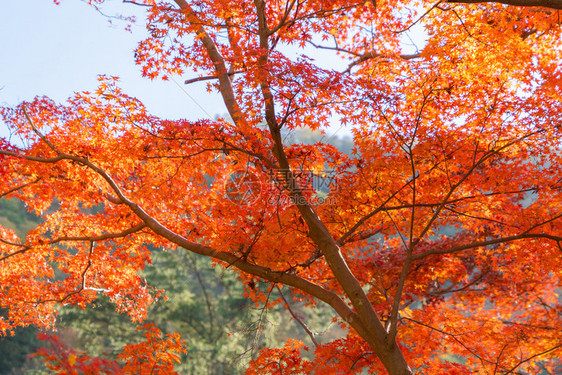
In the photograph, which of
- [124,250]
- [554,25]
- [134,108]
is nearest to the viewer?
[134,108]

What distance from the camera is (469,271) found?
28.9 ft

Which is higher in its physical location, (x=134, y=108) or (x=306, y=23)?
(x=306, y=23)

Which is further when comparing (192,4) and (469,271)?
(469,271)

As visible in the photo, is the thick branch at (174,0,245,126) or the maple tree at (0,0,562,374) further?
the thick branch at (174,0,245,126)

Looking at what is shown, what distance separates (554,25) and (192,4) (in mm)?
4866

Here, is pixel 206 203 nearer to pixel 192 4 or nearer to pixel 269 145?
pixel 269 145

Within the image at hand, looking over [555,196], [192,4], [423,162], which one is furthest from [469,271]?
[192,4]

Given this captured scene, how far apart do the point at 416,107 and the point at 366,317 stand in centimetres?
239

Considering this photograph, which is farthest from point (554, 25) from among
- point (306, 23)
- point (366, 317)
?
point (366, 317)

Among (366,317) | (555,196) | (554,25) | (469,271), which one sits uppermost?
(554,25)

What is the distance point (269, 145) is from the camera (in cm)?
479

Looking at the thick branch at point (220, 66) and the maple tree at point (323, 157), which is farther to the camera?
the thick branch at point (220, 66)

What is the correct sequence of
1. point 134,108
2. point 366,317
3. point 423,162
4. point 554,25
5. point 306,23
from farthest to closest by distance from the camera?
point 306,23
point 554,25
point 423,162
point 134,108
point 366,317

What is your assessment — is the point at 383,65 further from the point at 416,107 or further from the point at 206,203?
the point at 206,203
